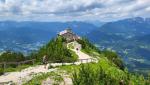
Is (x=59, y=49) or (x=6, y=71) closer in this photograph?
(x=6, y=71)

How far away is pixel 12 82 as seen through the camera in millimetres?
Answer: 51938

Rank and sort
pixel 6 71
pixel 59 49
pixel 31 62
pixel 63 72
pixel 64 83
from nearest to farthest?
1. pixel 64 83
2. pixel 63 72
3. pixel 6 71
4. pixel 31 62
5. pixel 59 49

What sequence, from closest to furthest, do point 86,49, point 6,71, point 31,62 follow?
point 6,71, point 31,62, point 86,49

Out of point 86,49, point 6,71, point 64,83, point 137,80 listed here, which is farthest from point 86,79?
point 86,49

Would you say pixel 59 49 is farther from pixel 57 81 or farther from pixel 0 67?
pixel 57 81

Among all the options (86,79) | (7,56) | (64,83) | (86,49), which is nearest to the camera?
(86,79)

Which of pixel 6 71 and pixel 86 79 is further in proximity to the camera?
pixel 6 71

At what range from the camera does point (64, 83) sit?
49.7 meters

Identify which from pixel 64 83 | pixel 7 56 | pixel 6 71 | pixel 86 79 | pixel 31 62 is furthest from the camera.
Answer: pixel 7 56

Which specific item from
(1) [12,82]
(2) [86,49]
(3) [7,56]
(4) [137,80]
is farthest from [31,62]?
(4) [137,80]

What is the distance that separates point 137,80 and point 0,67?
42621mm

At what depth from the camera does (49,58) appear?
86.0 metres

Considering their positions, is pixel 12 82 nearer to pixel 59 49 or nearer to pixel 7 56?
pixel 59 49

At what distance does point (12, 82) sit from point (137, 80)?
1001 inches
